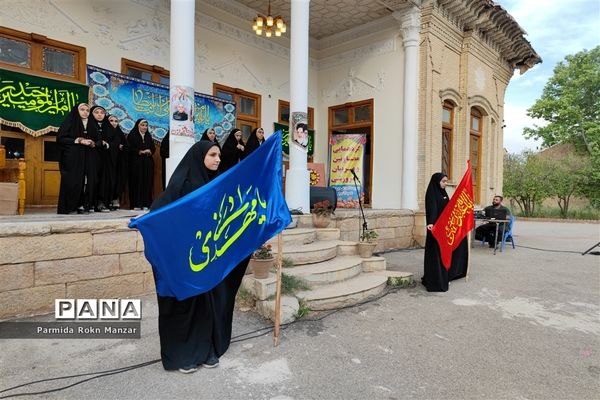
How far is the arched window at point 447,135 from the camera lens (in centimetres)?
917

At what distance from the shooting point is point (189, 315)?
252 centimetres

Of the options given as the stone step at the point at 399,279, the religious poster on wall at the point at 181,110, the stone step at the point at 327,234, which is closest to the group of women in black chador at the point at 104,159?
the religious poster on wall at the point at 181,110

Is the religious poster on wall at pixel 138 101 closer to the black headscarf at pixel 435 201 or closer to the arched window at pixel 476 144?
the black headscarf at pixel 435 201

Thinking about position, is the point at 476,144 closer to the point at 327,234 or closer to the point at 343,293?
the point at 327,234

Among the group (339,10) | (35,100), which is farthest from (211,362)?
(339,10)

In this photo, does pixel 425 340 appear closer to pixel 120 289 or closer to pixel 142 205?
pixel 120 289

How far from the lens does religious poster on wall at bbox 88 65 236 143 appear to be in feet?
20.2

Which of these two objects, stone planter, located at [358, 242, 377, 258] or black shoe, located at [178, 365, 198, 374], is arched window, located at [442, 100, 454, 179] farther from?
black shoe, located at [178, 365, 198, 374]

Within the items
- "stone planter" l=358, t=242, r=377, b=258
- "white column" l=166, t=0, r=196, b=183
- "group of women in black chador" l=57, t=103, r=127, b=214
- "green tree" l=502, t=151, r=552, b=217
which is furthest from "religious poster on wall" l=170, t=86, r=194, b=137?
"green tree" l=502, t=151, r=552, b=217

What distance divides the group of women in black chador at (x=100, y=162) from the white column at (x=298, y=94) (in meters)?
2.48

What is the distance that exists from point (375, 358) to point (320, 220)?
3.30 m

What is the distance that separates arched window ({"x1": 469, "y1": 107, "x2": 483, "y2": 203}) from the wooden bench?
1003 centimetres

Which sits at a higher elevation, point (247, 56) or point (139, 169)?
point (247, 56)

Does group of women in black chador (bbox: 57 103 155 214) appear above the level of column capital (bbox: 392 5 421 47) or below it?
below
